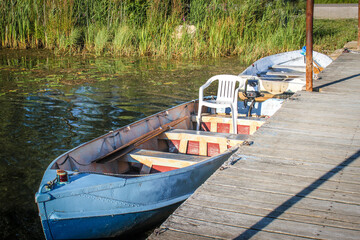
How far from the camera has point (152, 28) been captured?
15195 millimetres

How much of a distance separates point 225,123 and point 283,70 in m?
5.79

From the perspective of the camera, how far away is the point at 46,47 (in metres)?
16.2

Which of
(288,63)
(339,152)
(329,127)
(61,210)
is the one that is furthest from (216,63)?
(61,210)

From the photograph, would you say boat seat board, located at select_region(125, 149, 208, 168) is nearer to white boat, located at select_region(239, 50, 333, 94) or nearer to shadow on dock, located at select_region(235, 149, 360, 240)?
shadow on dock, located at select_region(235, 149, 360, 240)

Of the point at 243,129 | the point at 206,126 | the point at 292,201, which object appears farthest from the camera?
the point at 206,126

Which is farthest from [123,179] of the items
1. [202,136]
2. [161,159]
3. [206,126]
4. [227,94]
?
[227,94]

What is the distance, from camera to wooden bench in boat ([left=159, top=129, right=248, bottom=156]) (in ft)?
19.5

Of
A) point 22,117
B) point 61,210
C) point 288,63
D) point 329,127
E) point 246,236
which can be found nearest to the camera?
point 246,236

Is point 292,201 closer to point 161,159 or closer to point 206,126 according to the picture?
point 161,159

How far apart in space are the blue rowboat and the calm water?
31.7 inches

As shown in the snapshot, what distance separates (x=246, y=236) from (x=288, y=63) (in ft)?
33.5

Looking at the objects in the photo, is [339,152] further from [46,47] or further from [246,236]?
[46,47]

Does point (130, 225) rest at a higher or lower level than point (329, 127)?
lower

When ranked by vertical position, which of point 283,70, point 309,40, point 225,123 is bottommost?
point 225,123
